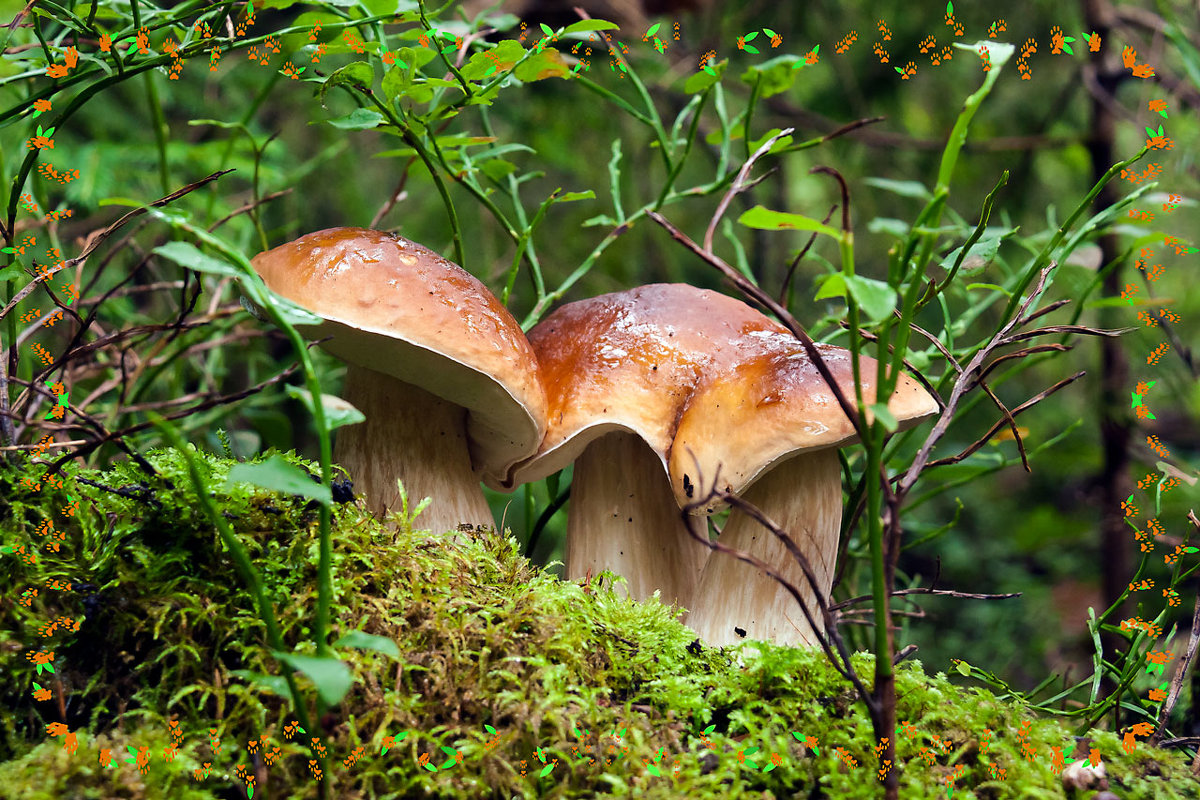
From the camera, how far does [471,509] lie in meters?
1.53

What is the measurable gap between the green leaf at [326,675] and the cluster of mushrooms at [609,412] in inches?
21.6

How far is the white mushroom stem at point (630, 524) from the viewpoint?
1.57 m

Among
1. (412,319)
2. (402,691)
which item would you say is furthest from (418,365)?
(402,691)

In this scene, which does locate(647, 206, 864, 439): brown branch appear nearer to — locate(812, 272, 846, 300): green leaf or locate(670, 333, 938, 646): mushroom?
locate(812, 272, 846, 300): green leaf

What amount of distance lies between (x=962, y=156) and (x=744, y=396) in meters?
3.06

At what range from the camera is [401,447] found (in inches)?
58.3

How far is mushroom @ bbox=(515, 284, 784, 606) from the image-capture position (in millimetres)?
1370

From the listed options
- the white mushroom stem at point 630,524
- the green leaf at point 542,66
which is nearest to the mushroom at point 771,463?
the white mushroom stem at point 630,524

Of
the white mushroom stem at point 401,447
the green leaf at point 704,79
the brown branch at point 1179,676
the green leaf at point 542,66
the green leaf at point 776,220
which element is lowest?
the brown branch at point 1179,676

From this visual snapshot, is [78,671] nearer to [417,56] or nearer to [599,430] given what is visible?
[599,430]

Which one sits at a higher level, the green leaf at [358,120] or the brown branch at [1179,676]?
the green leaf at [358,120]

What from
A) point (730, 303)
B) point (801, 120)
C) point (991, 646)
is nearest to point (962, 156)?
point (801, 120)

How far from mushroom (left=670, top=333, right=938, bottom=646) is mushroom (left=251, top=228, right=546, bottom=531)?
300 millimetres

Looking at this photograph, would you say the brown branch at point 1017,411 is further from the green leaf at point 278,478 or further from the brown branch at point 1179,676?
the green leaf at point 278,478
